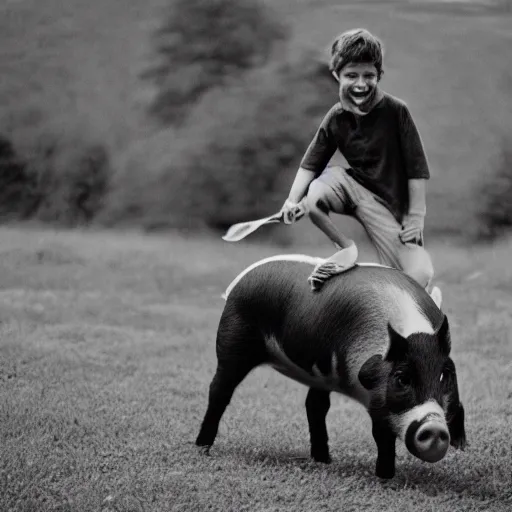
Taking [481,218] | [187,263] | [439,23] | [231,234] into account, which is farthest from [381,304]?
[439,23]

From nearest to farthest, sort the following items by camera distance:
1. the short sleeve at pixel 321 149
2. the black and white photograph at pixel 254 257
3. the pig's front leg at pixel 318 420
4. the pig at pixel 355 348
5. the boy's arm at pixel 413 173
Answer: the pig at pixel 355 348 → the black and white photograph at pixel 254 257 → the boy's arm at pixel 413 173 → the short sleeve at pixel 321 149 → the pig's front leg at pixel 318 420

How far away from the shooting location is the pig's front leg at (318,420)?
5.15 meters

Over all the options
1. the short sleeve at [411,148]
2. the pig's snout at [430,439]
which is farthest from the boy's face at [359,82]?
the pig's snout at [430,439]

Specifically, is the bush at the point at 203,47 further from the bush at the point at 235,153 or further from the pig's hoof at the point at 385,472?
Answer: the pig's hoof at the point at 385,472

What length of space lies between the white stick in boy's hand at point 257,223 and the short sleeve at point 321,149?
375mm

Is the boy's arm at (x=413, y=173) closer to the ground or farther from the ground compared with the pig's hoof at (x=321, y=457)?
farther from the ground

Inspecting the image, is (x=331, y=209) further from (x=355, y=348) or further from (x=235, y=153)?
(x=235, y=153)

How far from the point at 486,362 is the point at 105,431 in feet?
14.7

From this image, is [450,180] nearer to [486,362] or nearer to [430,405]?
[486,362]

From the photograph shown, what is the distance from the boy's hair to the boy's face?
0.03m

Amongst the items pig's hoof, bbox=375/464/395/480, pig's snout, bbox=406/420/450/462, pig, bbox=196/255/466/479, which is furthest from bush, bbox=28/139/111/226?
pig's snout, bbox=406/420/450/462

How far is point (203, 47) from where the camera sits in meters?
15.4

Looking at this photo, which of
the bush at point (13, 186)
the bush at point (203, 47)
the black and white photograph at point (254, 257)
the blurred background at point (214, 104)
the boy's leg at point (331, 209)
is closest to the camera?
the black and white photograph at point (254, 257)

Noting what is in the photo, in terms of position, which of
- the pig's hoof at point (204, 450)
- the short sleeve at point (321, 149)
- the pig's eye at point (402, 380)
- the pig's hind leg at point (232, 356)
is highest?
the short sleeve at point (321, 149)
